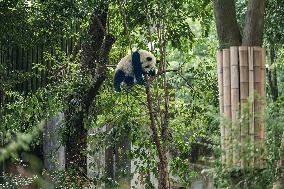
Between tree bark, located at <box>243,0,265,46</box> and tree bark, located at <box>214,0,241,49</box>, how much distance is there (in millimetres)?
80

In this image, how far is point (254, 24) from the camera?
11.5 feet

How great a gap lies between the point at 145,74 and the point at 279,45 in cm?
150

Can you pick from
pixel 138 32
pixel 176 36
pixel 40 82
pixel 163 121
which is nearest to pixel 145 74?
pixel 163 121

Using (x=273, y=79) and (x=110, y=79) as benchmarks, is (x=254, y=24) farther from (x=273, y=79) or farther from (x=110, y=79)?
(x=273, y=79)

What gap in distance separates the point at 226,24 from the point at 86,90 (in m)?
1.85

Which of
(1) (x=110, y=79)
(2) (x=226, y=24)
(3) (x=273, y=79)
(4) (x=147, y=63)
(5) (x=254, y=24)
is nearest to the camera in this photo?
(5) (x=254, y=24)

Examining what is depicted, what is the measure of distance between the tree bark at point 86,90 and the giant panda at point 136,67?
19 cm

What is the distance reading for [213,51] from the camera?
21.1 ft

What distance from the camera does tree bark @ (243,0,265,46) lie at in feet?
11.4

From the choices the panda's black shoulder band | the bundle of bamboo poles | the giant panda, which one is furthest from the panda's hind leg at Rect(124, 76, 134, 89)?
the bundle of bamboo poles

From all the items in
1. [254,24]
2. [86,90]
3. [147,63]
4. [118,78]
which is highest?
[254,24]

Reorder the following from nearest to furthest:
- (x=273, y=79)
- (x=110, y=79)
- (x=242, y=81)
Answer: (x=242, y=81) < (x=110, y=79) < (x=273, y=79)

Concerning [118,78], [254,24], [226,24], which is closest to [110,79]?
[118,78]

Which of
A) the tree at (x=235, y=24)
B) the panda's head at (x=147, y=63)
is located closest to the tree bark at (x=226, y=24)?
the tree at (x=235, y=24)
